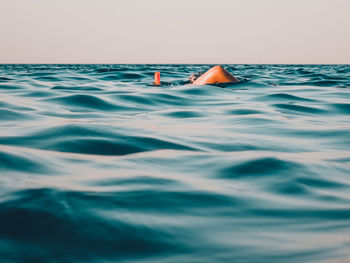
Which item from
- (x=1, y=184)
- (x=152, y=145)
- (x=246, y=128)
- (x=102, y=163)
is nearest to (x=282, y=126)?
(x=246, y=128)

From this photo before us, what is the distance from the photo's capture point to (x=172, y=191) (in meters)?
2.54

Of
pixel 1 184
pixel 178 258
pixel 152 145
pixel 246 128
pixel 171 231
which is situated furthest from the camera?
pixel 246 128

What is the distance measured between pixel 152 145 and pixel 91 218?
73.3 inches

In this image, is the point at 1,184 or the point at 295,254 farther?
the point at 1,184

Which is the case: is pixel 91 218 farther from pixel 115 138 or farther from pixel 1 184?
pixel 115 138

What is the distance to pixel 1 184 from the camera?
2.47 m

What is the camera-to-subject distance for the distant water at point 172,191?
1.76 metres

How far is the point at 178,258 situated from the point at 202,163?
1624 millimetres

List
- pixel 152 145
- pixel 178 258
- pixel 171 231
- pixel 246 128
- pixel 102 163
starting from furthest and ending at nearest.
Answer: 1. pixel 246 128
2. pixel 152 145
3. pixel 102 163
4. pixel 171 231
5. pixel 178 258

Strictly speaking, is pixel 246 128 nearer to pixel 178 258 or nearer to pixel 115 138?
pixel 115 138

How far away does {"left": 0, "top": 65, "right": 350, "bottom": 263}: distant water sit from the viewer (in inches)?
69.2

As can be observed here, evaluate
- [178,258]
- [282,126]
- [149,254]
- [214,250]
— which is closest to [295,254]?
[214,250]

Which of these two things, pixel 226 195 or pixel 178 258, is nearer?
pixel 178 258

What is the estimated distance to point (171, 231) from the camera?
1.94 meters
